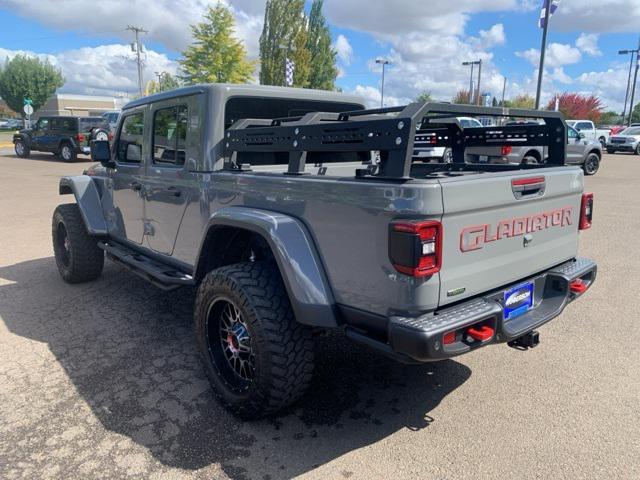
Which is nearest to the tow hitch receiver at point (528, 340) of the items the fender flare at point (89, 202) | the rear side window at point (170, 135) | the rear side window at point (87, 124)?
the rear side window at point (170, 135)

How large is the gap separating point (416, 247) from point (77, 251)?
13.6ft

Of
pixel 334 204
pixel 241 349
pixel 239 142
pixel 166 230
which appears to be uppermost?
pixel 239 142

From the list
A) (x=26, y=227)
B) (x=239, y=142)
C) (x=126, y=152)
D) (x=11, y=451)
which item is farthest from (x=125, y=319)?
(x=26, y=227)

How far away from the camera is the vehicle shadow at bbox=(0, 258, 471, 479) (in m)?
2.63

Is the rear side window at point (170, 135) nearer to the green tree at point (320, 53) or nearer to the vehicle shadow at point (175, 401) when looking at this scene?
the vehicle shadow at point (175, 401)

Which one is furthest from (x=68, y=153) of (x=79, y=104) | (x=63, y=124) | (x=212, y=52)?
(x=79, y=104)

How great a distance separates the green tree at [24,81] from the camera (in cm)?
6525

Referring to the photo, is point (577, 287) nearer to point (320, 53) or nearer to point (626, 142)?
point (626, 142)

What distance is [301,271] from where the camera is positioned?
2.58 metres

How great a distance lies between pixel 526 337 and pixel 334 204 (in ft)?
4.48

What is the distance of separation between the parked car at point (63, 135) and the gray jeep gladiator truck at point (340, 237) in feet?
57.8

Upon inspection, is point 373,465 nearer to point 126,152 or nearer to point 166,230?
point 166,230

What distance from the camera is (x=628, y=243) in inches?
275

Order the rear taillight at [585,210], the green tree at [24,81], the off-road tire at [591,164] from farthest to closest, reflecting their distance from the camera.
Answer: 1. the green tree at [24,81]
2. the off-road tire at [591,164]
3. the rear taillight at [585,210]
